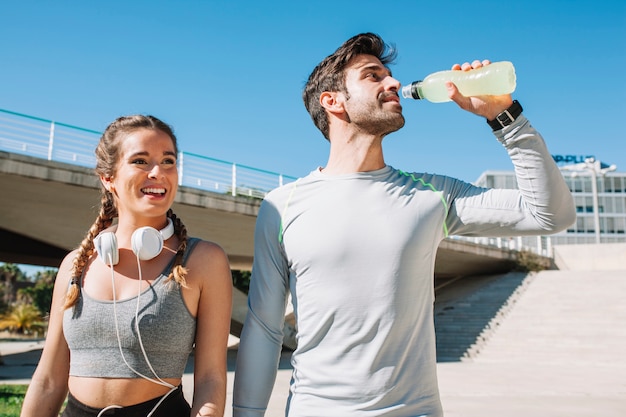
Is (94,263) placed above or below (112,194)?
below

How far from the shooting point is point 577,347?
1717 centimetres

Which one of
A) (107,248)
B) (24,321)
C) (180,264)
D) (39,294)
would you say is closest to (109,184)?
→ (107,248)

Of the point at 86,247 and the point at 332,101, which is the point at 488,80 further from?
the point at 86,247

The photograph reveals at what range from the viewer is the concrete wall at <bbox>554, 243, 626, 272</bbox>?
32938 mm

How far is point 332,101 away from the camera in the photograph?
8.06 ft

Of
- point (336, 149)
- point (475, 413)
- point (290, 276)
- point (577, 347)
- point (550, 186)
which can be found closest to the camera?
point (550, 186)

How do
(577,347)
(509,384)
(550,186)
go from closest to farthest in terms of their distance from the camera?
1. (550,186)
2. (509,384)
3. (577,347)

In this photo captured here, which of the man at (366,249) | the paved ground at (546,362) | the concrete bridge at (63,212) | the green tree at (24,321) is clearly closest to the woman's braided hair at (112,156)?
the man at (366,249)

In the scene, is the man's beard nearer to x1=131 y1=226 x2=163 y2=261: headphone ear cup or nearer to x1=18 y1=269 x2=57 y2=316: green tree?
x1=131 y1=226 x2=163 y2=261: headphone ear cup

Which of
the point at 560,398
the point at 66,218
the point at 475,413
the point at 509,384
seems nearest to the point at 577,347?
the point at 509,384

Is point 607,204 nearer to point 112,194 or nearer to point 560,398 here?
point 560,398

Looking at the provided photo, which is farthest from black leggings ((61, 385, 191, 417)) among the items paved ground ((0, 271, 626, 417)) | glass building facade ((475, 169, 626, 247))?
glass building facade ((475, 169, 626, 247))

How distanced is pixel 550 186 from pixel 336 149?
872mm

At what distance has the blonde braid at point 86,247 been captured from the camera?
2.08m
